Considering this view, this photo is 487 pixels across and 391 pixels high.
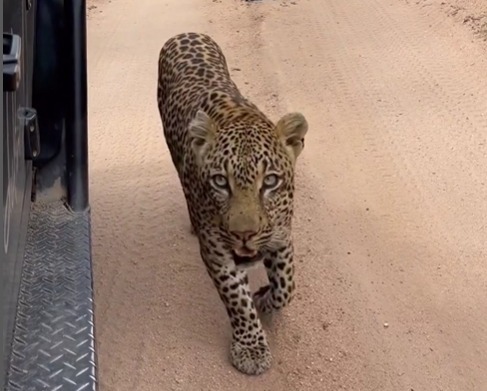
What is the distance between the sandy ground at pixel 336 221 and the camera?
438 centimetres

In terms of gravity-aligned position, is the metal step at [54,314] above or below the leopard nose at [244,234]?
above

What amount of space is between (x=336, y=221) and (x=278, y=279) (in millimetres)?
1187

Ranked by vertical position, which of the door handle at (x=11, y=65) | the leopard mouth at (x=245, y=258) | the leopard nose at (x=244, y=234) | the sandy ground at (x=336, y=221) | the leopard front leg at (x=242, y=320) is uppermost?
the door handle at (x=11, y=65)

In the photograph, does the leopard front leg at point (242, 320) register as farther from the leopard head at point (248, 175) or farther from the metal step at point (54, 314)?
the metal step at point (54, 314)

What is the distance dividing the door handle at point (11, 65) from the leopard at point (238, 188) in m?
1.60

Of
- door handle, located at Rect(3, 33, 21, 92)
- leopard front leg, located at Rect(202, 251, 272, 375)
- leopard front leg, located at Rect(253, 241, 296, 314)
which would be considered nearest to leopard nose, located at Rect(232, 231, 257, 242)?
leopard front leg, located at Rect(202, 251, 272, 375)

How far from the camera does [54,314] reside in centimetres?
293

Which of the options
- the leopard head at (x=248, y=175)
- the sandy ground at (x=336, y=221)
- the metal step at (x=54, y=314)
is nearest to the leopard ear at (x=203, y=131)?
the leopard head at (x=248, y=175)

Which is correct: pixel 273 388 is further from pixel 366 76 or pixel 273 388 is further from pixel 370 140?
pixel 366 76

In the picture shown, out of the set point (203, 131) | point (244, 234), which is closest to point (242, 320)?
point (244, 234)

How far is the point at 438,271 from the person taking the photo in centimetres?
506

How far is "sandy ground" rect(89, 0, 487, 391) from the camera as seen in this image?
14.4 ft

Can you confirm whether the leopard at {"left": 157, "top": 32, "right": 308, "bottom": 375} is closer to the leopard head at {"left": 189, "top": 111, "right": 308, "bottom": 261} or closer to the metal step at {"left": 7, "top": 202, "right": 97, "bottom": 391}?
the leopard head at {"left": 189, "top": 111, "right": 308, "bottom": 261}

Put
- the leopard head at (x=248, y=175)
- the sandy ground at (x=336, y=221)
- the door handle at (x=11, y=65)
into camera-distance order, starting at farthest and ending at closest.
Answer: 1. the sandy ground at (x=336, y=221)
2. the leopard head at (x=248, y=175)
3. the door handle at (x=11, y=65)
